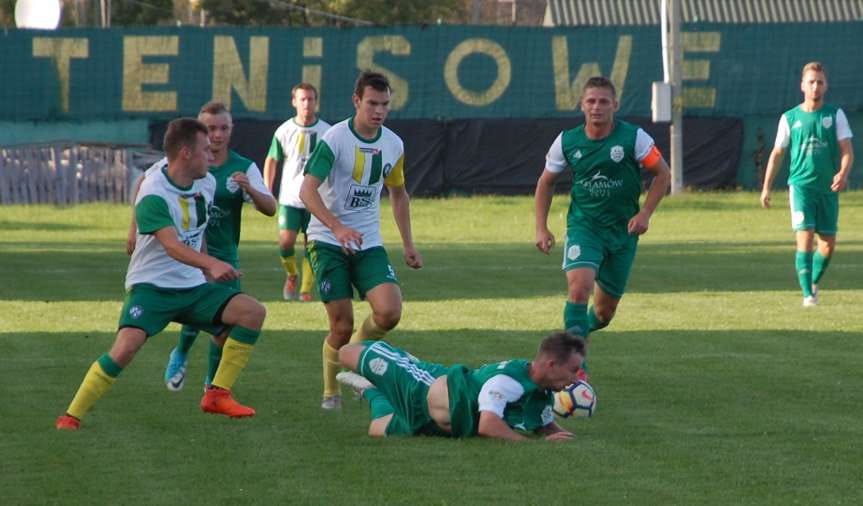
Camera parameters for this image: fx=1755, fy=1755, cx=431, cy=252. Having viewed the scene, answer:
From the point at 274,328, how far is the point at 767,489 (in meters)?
7.68

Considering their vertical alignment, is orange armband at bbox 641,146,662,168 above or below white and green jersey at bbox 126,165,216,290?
above

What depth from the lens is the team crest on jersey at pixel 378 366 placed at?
29.9ft

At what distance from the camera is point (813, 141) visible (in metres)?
16.2

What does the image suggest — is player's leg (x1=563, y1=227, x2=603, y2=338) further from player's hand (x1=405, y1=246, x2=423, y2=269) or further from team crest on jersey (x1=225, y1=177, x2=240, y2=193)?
team crest on jersey (x1=225, y1=177, x2=240, y2=193)

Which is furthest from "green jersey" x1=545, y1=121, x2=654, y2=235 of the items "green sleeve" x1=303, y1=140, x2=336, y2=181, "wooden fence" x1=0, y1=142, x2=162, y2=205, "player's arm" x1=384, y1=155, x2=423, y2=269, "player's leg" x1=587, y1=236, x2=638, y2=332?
"wooden fence" x1=0, y1=142, x2=162, y2=205

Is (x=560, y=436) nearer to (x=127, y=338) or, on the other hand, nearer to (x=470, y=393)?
(x=470, y=393)

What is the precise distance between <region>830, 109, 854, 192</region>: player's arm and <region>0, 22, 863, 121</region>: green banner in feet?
59.1

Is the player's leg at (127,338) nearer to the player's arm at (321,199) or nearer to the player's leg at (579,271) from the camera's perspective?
Answer: the player's arm at (321,199)

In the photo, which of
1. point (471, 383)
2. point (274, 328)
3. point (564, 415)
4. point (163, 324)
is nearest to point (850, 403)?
point (564, 415)

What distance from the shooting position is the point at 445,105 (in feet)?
112

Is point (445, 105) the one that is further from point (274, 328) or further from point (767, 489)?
point (767, 489)

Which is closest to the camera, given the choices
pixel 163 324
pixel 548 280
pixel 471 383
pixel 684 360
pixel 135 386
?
pixel 471 383

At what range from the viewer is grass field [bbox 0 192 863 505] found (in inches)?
301

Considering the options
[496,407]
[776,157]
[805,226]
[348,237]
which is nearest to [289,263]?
[776,157]
